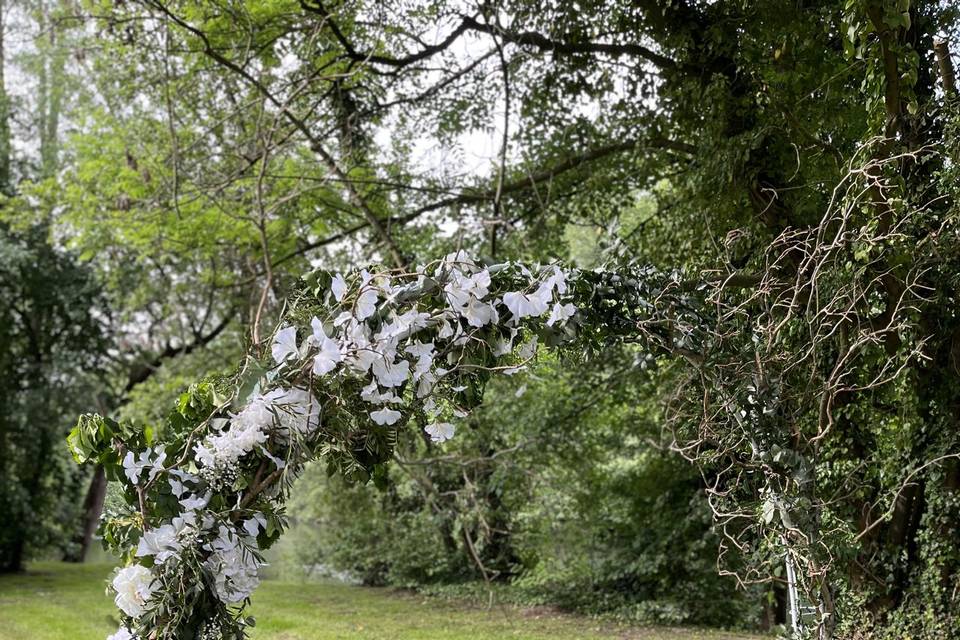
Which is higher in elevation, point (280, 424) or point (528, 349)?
point (528, 349)

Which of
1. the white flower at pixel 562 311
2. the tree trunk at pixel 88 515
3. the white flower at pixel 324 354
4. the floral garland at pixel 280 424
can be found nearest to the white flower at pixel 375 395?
the floral garland at pixel 280 424

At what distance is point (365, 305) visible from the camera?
6.46 feet

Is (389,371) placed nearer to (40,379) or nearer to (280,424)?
(280,424)

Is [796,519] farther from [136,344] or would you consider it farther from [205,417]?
[136,344]

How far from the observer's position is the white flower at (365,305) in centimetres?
197

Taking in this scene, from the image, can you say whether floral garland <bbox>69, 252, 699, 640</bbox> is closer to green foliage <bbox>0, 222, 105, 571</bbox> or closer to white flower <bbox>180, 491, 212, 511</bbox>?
white flower <bbox>180, 491, 212, 511</bbox>

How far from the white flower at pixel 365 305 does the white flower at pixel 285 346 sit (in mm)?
156

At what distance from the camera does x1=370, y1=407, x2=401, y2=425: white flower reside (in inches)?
78.5

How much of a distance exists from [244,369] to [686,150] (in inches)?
163

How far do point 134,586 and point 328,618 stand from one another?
6167 millimetres

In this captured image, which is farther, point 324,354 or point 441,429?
point 441,429

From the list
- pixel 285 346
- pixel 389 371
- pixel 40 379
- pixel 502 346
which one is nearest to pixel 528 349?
pixel 502 346

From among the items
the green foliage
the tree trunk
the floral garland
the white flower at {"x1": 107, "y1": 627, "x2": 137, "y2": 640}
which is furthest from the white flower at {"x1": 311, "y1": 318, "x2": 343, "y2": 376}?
the tree trunk

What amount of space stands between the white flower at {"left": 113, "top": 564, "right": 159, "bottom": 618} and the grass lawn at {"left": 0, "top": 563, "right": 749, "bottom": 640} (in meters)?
4.13
